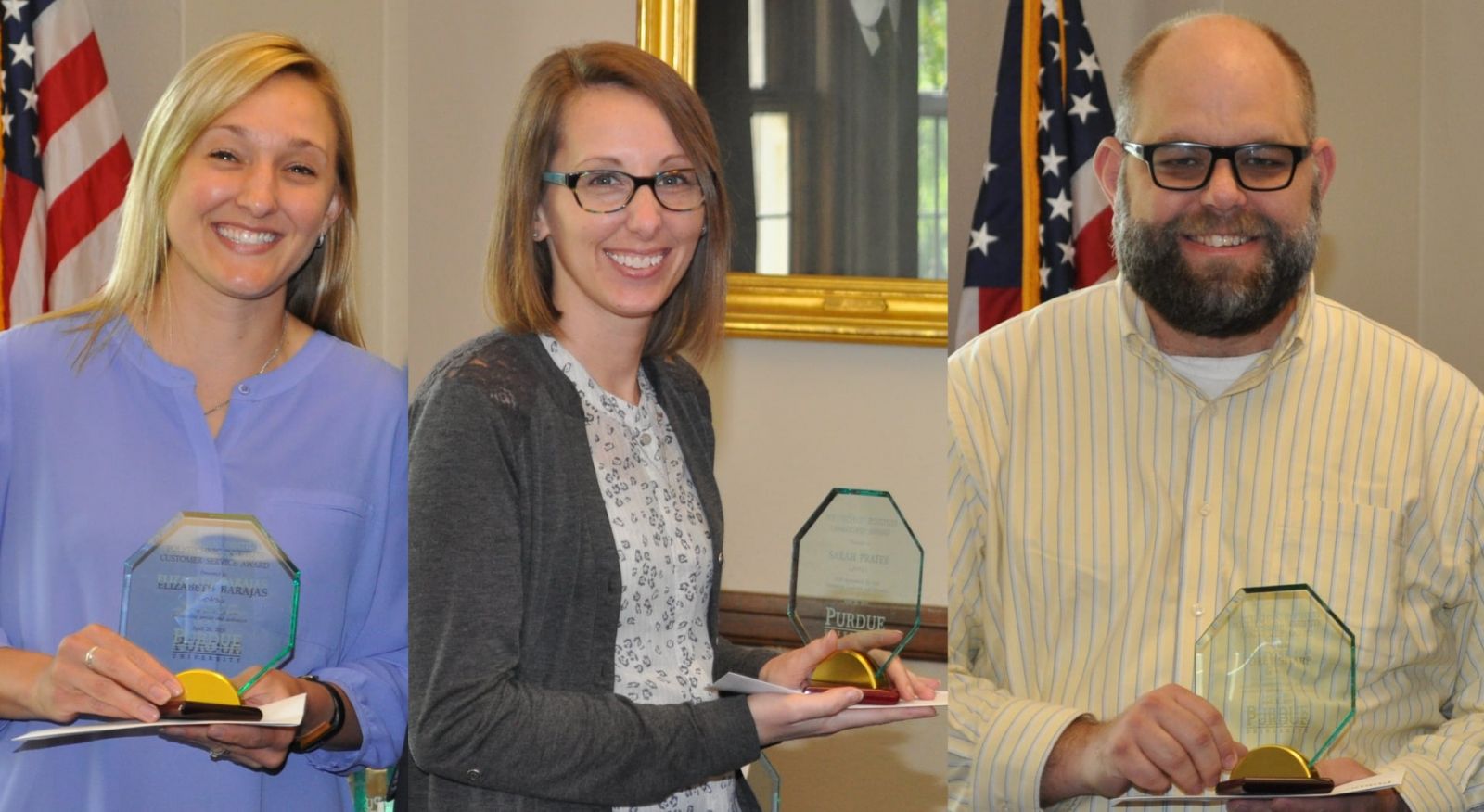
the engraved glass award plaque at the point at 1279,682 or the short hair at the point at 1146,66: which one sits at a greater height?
the short hair at the point at 1146,66

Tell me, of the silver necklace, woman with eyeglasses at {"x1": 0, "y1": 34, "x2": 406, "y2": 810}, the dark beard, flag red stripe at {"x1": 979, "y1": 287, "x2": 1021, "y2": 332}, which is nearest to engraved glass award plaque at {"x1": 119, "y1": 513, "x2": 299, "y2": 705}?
woman with eyeglasses at {"x1": 0, "y1": 34, "x2": 406, "y2": 810}

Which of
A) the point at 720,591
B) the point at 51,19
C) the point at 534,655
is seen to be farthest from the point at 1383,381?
the point at 51,19

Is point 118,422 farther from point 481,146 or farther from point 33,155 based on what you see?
point 481,146

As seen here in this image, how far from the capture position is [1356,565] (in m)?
1.01

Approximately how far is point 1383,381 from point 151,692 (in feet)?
3.27

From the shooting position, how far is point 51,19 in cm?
126

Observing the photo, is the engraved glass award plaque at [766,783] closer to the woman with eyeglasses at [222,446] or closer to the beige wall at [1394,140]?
the woman with eyeglasses at [222,446]

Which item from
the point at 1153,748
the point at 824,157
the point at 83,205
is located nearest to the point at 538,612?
the point at 824,157

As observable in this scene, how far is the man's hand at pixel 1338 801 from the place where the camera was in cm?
99

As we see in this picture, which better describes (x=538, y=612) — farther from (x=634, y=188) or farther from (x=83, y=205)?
(x=83, y=205)

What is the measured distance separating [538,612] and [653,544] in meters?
0.09

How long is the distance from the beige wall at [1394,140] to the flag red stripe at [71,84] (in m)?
0.83

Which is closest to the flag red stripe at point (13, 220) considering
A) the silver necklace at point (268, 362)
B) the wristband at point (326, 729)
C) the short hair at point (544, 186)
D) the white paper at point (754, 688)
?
the silver necklace at point (268, 362)

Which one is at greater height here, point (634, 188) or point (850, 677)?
point (634, 188)
